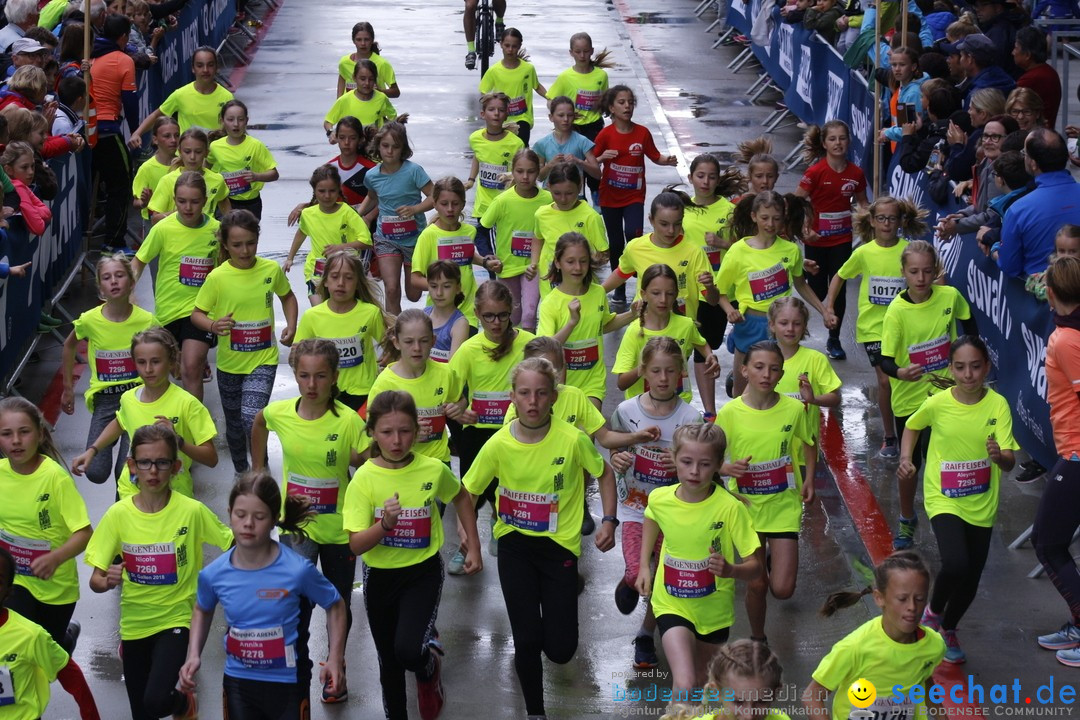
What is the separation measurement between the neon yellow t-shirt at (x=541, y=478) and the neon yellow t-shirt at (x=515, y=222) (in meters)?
4.39

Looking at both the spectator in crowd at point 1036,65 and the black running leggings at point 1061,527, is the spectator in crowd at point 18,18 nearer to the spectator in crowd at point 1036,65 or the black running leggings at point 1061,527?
the spectator in crowd at point 1036,65

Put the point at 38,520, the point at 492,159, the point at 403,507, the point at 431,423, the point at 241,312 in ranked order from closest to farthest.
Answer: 1. the point at 403,507
2. the point at 38,520
3. the point at 431,423
4. the point at 241,312
5. the point at 492,159

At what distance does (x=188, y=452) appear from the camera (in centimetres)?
800

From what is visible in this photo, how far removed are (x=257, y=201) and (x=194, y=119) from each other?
188cm

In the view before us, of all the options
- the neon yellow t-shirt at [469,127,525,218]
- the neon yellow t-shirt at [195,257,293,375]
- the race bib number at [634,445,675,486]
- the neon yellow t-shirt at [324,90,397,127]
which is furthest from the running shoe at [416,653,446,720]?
the neon yellow t-shirt at [324,90,397,127]

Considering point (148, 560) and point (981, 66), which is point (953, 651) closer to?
point (148, 560)

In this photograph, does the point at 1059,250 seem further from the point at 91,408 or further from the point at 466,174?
the point at 466,174

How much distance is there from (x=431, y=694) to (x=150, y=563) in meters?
1.45

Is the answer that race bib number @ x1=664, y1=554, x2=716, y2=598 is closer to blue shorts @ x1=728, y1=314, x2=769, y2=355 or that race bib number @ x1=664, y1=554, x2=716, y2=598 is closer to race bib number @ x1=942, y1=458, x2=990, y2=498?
race bib number @ x1=942, y1=458, x2=990, y2=498

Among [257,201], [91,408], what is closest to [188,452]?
[91,408]

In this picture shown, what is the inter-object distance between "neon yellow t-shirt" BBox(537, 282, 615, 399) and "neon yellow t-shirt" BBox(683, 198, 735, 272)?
2.06 meters

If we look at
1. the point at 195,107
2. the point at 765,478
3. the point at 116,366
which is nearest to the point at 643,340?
the point at 765,478

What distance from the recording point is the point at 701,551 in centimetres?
691

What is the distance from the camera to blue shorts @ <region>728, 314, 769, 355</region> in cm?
1048
